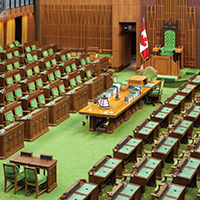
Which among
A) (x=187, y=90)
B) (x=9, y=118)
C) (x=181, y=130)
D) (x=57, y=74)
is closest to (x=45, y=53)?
(x=57, y=74)

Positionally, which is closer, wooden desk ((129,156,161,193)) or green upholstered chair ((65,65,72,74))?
wooden desk ((129,156,161,193))

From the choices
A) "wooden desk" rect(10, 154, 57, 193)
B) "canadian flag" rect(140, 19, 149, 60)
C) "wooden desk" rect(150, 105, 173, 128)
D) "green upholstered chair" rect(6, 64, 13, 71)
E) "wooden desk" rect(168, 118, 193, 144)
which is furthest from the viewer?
"canadian flag" rect(140, 19, 149, 60)

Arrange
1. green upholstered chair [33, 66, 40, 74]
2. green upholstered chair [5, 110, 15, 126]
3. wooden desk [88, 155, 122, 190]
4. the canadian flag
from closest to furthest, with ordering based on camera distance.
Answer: wooden desk [88, 155, 122, 190] → green upholstered chair [5, 110, 15, 126] → green upholstered chair [33, 66, 40, 74] → the canadian flag

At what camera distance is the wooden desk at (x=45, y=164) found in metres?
10.8

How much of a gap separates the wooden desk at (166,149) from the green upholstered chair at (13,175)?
3120mm

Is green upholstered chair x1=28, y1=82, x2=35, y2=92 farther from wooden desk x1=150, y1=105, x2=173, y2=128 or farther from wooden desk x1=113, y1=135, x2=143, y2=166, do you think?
wooden desk x1=113, y1=135, x2=143, y2=166

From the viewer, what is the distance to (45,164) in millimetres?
10820

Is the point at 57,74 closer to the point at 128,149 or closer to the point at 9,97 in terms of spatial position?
the point at 9,97

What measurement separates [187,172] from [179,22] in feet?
39.8

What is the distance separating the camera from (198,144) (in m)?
11.9

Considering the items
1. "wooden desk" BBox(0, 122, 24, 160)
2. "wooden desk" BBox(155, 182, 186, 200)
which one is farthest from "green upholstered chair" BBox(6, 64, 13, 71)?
"wooden desk" BBox(155, 182, 186, 200)

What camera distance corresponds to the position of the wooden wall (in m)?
22.9

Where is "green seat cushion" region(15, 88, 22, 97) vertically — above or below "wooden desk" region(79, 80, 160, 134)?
above

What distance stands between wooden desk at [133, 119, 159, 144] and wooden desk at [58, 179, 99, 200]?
3283 mm
